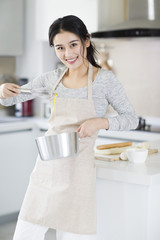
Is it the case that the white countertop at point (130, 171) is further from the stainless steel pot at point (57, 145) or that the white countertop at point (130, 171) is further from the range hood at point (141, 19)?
the range hood at point (141, 19)

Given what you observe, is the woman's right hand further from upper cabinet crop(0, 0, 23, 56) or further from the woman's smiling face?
upper cabinet crop(0, 0, 23, 56)

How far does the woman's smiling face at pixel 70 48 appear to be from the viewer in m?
1.81

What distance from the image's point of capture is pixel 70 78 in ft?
6.32

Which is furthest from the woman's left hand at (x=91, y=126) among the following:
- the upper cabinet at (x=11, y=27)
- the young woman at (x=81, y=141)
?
the upper cabinet at (x=11, y=27)

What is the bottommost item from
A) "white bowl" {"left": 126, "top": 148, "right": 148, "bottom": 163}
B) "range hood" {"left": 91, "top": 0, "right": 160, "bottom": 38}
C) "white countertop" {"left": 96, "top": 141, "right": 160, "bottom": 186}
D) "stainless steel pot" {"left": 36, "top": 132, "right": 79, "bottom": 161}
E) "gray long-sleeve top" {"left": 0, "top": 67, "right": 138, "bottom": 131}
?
"white countertop" {"left": 96, "top": 141, "right": 160, "bottom": 186}

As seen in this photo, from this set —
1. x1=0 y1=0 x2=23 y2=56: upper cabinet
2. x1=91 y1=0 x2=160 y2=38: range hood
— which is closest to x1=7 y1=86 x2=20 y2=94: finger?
x1=91 y1=0 x2=160 y2=38: range hood

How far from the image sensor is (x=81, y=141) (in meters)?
1.80

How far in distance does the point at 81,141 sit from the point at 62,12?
1.95 meters

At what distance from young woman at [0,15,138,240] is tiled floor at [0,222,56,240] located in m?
1.20

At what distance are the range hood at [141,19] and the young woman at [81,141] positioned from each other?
1.24 metres

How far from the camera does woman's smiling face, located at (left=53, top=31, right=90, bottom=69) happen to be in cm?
181

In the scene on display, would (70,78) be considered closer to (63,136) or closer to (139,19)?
(63,136)

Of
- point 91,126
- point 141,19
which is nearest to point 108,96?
point 91,126

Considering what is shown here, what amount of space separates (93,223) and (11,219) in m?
1.77
